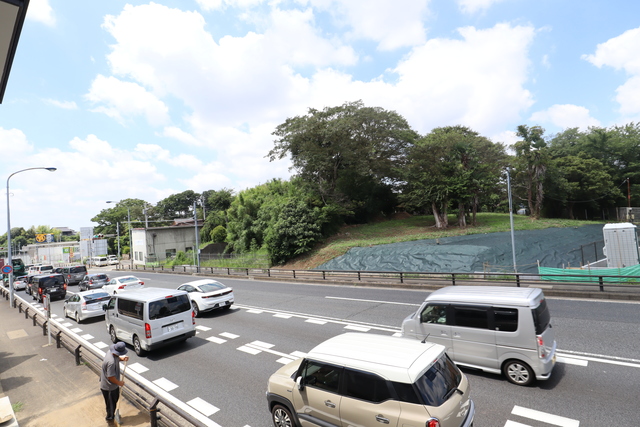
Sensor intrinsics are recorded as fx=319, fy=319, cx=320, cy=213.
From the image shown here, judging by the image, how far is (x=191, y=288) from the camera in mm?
16266

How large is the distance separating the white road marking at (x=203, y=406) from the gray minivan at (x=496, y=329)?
502cm

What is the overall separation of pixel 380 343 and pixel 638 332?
356 inches

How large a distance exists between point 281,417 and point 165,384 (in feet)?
14.2

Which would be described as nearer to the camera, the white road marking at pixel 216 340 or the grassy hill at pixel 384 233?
the white road marking at pixel 216 340

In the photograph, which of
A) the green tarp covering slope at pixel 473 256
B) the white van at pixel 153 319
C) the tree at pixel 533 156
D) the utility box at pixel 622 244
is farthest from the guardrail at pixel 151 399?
the tree at pixel 533 156

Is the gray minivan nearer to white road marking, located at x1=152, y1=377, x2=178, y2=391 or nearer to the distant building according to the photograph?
white road marking, located at x1=152, y1=377, x2=178, y2=391

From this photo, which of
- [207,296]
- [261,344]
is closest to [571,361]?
[261,344]

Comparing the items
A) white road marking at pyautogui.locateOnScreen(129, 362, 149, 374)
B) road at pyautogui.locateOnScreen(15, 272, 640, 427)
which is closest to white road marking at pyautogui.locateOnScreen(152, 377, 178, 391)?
road at pyautogui.locateOnScreen(15, 272, 640, 427)

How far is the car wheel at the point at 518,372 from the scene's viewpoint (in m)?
6.68

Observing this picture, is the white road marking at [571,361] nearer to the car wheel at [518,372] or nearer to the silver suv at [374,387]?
the car wheel at [518,372]

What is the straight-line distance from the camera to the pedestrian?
648 centimetres

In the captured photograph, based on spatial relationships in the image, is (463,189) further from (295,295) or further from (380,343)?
(380,343)

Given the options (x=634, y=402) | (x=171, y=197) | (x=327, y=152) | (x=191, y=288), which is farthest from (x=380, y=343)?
(x=171, y=197)

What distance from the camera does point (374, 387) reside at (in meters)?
4.44
